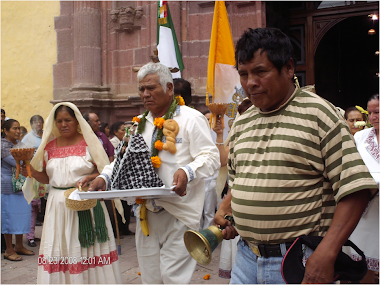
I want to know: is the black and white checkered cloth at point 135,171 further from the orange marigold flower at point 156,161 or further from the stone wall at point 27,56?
the stone wall at point 27,56

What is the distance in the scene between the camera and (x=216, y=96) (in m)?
5.91

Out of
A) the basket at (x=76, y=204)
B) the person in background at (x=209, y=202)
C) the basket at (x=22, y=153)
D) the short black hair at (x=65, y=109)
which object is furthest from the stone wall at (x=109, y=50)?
the basket at (x=22, y=153)

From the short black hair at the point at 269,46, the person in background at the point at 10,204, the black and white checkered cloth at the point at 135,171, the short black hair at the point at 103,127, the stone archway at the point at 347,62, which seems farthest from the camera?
the stone archway at the point at 347,62

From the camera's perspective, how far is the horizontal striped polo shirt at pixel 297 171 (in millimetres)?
1773

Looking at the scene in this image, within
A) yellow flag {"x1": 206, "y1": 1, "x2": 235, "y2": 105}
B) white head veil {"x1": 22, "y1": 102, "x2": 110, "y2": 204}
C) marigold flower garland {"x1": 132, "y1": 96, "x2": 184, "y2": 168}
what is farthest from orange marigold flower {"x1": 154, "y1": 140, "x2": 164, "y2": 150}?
yellow flag {"x1": 206, "y1": 1, "x2": 235, "y2": 105}

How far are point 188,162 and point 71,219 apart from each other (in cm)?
163

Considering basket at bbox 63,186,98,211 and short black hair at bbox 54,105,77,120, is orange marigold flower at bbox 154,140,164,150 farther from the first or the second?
short black hair at bbox 54,105,77,120

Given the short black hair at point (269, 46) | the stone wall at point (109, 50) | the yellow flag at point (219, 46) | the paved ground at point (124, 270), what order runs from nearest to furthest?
the short black hair at point (269, 46) → the paved ground at point (124, 270) → the yellow flag at point (219, 46) → the stone wall at point (109, 50)

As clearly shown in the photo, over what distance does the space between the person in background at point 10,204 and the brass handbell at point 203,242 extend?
4817mm

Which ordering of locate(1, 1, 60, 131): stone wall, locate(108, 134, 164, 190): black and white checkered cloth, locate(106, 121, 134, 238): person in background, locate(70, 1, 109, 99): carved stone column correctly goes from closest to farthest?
locate(108, 134, 164, 190): black and white checkered cloth → locate(106, 121, 134, 238): person in background → locate(70, 1, 109, 99): carved stone column → locate(1, 1, 60, 131): stone wall

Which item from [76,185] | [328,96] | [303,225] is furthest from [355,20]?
[303,225]

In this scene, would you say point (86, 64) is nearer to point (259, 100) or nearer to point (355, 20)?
point (259, 100)

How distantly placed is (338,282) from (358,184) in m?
0.48

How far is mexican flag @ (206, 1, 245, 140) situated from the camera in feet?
19.3
